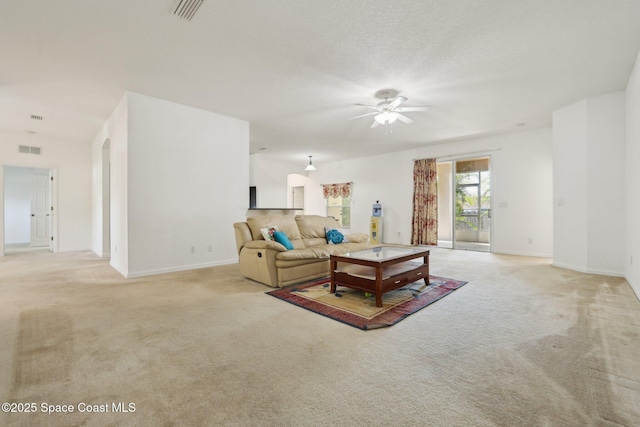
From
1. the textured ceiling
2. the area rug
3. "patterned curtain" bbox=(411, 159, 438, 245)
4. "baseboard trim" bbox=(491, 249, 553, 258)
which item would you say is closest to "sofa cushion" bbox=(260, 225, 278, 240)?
the area rug

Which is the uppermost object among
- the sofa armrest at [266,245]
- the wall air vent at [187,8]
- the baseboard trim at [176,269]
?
the wall air vent at [187,8]

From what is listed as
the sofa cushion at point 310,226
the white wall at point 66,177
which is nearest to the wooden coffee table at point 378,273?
the sofa cushion at point 310,226

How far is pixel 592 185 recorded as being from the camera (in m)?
4.38

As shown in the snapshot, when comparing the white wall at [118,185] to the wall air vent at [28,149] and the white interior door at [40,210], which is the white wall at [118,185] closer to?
the wall air vent at [28,149]

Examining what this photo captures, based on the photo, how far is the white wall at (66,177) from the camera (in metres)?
6.33

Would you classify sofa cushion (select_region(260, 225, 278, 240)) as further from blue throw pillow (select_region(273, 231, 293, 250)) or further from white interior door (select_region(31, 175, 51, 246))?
white interior door (select_region(31, 175, 51, 246))

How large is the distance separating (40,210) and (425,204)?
10.6m

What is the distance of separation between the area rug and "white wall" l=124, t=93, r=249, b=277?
2175 millimetres

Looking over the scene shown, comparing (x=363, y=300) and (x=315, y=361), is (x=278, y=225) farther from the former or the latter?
(x=315, y=361)

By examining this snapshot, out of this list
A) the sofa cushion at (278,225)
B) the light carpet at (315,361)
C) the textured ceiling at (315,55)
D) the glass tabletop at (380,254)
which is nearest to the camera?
the light carpet at (315,361)

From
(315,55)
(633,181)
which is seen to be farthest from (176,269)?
(633,181)

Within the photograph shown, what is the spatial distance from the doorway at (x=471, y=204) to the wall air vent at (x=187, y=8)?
6.52 meters

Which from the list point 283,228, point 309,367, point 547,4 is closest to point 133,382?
point 309,367

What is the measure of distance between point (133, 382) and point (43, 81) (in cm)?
441
